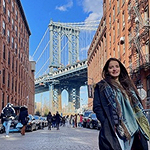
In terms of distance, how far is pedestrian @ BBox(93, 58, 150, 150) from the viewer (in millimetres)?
2979

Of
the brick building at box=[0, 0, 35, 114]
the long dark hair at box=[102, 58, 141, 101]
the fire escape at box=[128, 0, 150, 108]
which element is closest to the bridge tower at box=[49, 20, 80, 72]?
the brick building at box=[0, 0, 35, 114]

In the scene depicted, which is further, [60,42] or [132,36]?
[60,42]

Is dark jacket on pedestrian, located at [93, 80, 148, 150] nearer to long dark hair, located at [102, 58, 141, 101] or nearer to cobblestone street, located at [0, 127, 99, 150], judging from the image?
long dark hair, located at [102, 58, 141, 101]

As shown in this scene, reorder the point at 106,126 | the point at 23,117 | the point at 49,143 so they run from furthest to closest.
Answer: the point at 23,117
the point at 49,143
the point at 106,126

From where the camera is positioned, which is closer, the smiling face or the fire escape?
the smiling face

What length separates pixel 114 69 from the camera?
339 centimetres

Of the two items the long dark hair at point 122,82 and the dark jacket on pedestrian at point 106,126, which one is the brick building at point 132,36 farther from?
the dark jacket on pedestrian at point 106,126

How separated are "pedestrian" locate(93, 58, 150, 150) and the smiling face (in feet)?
0.22

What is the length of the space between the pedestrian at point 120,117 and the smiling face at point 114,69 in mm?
66

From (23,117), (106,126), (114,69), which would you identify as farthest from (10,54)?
(106,126)

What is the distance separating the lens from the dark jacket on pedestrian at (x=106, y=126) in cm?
296

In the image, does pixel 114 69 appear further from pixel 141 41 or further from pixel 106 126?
pixel 141 41

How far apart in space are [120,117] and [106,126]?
0.17 meters

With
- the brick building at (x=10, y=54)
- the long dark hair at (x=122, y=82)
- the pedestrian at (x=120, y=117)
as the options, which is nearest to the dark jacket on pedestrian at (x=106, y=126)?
the pedestrian at (x=120, y=117)
